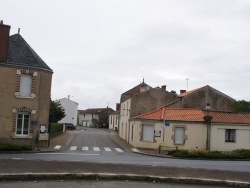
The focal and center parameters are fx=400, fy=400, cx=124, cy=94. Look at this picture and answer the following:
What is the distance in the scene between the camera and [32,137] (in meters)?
31.0

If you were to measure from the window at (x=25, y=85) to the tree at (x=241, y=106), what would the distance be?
Answer: 2608 centimetres

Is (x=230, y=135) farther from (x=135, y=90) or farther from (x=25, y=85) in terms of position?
(x=135, y=90)

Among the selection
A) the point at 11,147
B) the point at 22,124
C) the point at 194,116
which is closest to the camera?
the point at 11,147

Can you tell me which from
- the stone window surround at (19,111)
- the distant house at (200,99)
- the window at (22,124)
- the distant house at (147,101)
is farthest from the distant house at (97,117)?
the stone window surround at (19,111)

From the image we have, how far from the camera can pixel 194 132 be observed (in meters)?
36.8

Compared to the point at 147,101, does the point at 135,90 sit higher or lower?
higher

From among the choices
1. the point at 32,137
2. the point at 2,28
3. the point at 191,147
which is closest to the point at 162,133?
the point at 191,147

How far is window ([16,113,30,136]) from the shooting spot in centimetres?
3091

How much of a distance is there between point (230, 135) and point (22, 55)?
20.1 m

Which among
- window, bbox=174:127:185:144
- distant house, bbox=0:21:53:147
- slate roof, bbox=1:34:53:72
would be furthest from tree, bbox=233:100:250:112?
distant house, bbox=0:21:53:147

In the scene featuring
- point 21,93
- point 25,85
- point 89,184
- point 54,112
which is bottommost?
point 89,184

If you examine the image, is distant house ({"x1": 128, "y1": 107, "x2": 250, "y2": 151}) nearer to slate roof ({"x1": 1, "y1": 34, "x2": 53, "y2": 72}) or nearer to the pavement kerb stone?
slate roof ({"x1": 1, "y1": 34, "x2": 53, "y2": 72})

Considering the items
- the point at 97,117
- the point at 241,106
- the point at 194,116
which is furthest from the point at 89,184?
the point at 97,117

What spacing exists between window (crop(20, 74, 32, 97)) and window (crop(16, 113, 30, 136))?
1642 mm
